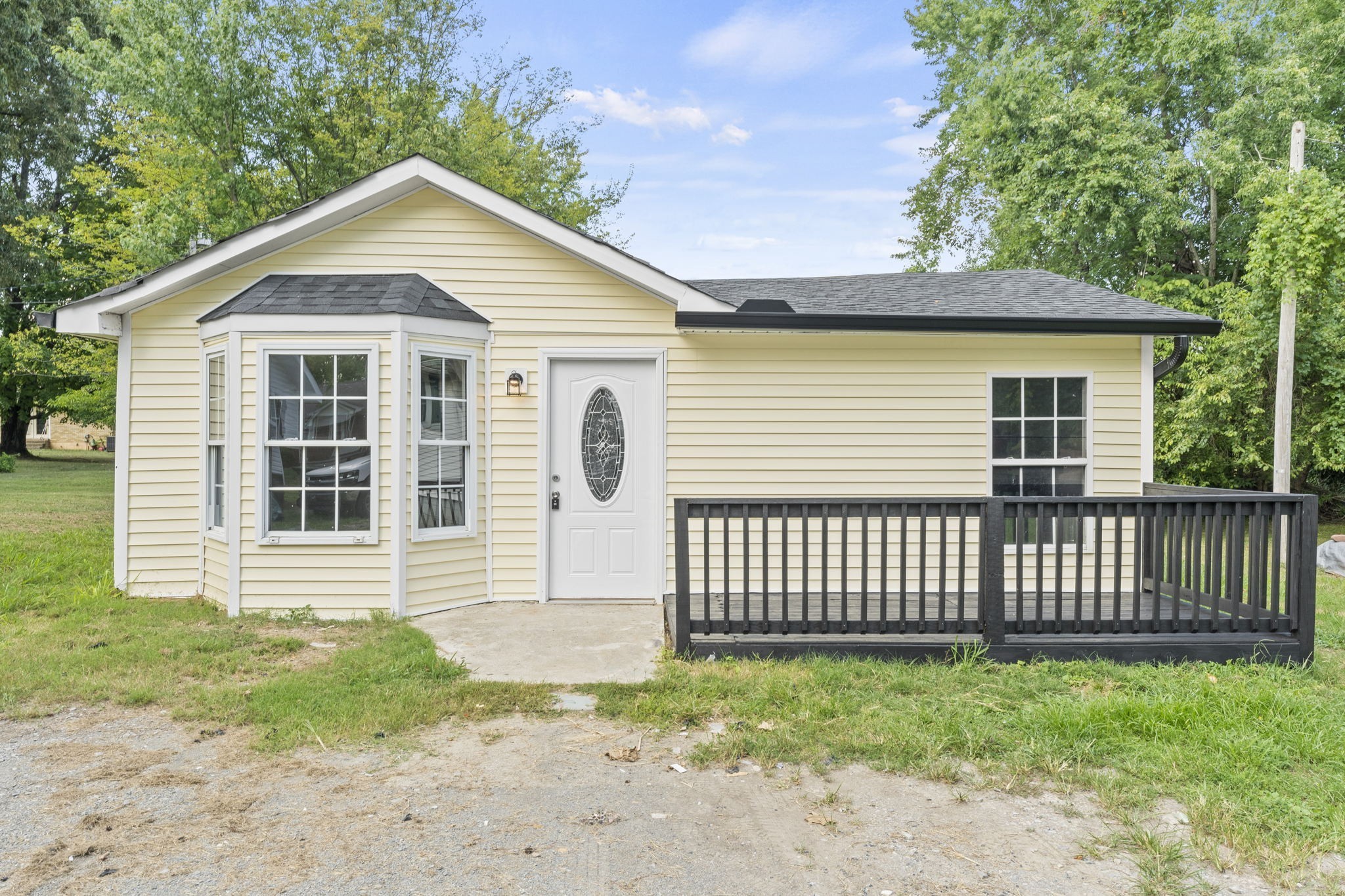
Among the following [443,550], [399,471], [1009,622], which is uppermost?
[399,471]

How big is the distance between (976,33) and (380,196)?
17302 millimetres

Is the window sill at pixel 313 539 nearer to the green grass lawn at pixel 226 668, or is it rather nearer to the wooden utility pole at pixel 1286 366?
the green grass lawn at pixel 226 668

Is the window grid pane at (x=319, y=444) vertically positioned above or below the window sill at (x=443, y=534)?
above

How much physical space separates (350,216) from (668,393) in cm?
313

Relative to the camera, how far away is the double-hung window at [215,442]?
6.44 meters

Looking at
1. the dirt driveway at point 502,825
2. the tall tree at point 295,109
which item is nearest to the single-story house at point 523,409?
the dirt driveway at point 502,825

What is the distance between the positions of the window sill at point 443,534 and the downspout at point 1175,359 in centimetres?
634

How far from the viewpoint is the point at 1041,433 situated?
682 centimetres

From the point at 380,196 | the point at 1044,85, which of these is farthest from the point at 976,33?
the point at 380,196

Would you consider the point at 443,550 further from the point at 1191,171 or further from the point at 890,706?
the point at 1191,171

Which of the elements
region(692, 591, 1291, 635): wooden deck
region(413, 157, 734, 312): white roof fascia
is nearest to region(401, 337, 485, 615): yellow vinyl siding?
region(413, 157, 734, 312): white roof fascia

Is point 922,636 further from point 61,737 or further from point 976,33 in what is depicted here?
point 976,33

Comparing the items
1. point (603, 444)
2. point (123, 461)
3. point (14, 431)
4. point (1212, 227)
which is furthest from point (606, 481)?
point (14, 431)

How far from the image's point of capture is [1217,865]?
258 centimetres
